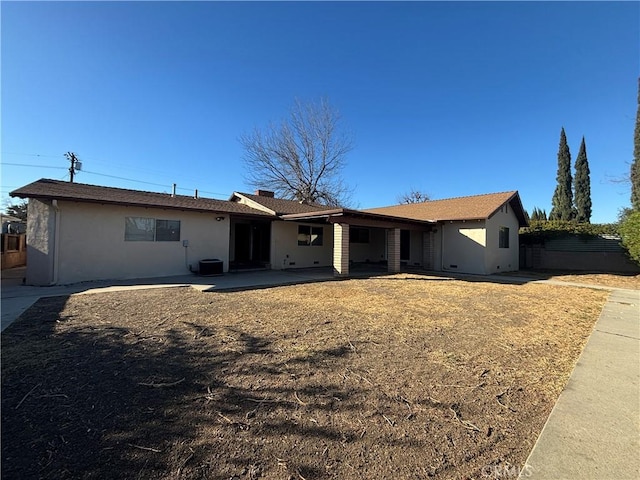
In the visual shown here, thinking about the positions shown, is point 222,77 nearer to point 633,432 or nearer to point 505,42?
point 505,42

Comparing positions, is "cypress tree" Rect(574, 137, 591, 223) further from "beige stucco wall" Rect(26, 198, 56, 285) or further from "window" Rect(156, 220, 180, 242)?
"beige stucco wall" Rect(26, 198, 56, 285)

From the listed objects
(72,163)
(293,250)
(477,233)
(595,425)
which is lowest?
(595,425)

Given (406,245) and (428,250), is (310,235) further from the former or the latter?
(428,250)

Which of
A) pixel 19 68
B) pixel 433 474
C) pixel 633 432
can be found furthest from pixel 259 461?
pixel 19 68

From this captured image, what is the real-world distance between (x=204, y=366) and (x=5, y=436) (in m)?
1.63

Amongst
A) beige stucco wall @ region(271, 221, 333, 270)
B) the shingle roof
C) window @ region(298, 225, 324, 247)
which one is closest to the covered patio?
window @ region(298, 225, 324, 247)

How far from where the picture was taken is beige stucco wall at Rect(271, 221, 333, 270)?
48.3ft

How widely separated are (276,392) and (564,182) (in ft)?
121

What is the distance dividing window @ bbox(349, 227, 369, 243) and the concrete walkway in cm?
1479

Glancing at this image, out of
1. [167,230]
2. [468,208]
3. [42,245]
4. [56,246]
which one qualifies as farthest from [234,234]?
[468,208]

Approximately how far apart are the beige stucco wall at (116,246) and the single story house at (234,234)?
0.03 meters

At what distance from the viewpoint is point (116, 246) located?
10.5 meters

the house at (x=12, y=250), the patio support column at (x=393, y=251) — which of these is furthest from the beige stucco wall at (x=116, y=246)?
the patio support column at (x=393, y=251)

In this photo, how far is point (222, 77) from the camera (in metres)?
12.6
